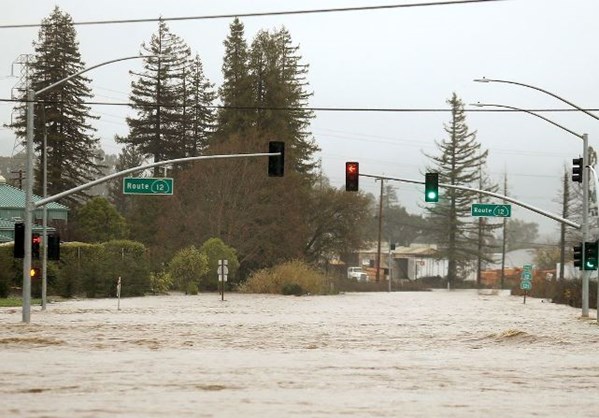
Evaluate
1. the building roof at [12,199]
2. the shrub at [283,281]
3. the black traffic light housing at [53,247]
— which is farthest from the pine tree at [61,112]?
the black traffic light housing at [53,247]

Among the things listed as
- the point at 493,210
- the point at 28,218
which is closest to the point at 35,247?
the point at 28,218

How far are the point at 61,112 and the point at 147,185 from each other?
181ft

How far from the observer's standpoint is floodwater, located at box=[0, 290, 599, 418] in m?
18.5

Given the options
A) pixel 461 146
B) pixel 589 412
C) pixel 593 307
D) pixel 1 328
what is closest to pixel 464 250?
pixel 461 146

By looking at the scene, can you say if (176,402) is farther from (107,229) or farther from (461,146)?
(461,146)

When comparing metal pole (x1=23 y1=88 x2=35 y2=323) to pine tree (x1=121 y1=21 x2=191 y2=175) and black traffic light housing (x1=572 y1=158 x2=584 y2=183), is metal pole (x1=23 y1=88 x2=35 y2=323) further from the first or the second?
pine tree (x1=121 y1=21 x2=191 y2=175)

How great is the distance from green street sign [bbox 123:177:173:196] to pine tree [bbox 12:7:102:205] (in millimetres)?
52050

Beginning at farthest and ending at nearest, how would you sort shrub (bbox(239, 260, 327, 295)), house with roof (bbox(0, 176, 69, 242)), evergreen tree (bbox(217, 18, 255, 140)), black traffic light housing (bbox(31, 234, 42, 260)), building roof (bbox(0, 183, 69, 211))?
evergreen tree (bbox(217, 18, 255, 140)), shrub (bbox(239, 260, 327, 295)), building roof (bbox(0, 183, 69, 211)), house with roof (bbox(0, 176, 69, 242)), black traffic light housing (bbox(31, 234, 42, 260))

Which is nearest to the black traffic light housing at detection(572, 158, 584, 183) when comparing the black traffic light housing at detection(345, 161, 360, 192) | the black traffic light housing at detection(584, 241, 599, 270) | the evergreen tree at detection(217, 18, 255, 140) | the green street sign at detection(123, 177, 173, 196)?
the black traffic light housing at detection(584, 241, 599, 270)

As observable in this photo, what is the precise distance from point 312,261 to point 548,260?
65905mm

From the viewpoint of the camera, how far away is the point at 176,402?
18.6m

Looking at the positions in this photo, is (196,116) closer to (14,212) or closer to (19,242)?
(14,212)

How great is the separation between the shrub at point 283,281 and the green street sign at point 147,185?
4276 centimetres

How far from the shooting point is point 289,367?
25750mm
